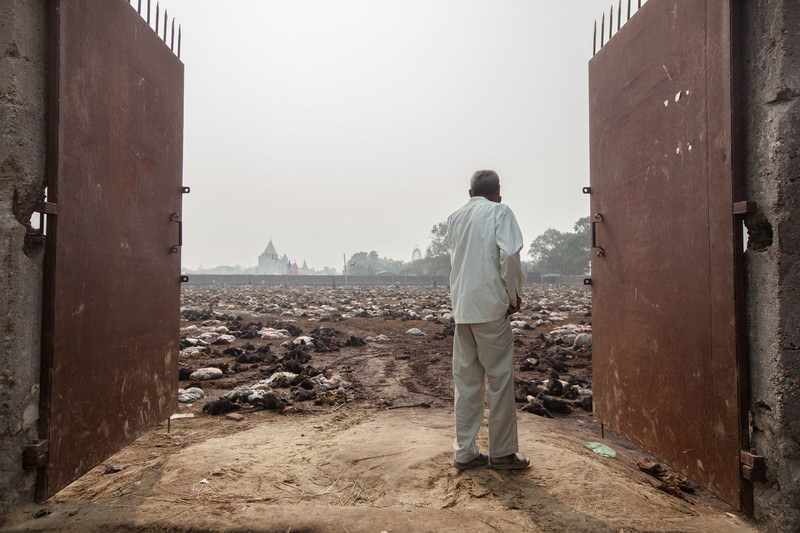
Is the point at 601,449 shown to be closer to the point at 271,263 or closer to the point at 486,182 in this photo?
the point at 486,182

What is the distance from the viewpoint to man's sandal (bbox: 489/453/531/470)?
261cm

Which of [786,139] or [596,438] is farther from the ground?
[786,139]

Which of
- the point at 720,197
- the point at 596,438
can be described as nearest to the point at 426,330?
the point at 596,438

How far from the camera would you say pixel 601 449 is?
3.33 m

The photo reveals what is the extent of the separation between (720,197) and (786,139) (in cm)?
32

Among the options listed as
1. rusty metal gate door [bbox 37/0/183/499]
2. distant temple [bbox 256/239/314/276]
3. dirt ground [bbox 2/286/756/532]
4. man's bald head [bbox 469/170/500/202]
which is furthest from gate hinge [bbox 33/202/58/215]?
distant temple [bbox 256/239/314/276]

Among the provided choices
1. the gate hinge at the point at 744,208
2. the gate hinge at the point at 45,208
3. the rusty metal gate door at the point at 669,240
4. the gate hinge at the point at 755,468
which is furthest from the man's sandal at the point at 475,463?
the gate hinge at the point at 45,208

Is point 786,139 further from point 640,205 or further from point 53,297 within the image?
point 53,297

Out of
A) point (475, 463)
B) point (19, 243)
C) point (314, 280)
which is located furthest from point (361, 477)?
point (314, 280)

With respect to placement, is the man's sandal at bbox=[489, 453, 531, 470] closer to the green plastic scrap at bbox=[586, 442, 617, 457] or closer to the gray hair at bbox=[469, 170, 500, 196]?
the green plastic scrap at bbox=[586, 442, 617, 457]

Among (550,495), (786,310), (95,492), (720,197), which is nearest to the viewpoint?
(786,310)

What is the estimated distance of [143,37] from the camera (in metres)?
2.92

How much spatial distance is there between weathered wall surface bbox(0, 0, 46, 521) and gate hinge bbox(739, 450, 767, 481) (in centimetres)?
317

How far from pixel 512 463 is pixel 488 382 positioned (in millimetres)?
522
